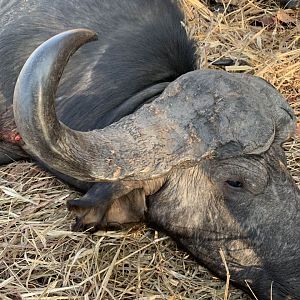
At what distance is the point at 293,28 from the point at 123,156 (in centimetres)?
366

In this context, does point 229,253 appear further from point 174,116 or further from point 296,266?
point 174,116

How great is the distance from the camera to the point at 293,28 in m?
5.87

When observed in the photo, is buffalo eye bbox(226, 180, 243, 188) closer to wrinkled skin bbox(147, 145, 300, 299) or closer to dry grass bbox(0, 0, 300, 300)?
wrinkled skin bbox(147, 145, 300, 299)

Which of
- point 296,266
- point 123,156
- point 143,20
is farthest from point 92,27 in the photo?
point 296,266

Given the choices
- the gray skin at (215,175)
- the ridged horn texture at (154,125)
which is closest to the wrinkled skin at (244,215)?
the gray skin at (215,175)

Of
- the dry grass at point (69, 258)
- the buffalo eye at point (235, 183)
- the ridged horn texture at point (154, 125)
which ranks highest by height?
the ridged horn texture at point (154, 125)

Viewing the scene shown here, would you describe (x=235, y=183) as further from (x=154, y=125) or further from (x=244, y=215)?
(x=154, y=125)

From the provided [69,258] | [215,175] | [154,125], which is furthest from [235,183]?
[69,258]

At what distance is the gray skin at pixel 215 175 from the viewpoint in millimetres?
2730

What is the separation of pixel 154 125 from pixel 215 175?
44 centimetres

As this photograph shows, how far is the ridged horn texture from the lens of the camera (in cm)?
226

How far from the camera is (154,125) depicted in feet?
9.02

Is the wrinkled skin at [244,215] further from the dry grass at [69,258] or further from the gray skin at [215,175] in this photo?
the dry grass at [69,258]

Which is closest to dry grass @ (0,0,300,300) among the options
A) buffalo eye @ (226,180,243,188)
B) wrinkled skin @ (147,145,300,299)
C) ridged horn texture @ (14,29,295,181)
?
wrinkled skin @ (147,145,300,299)
